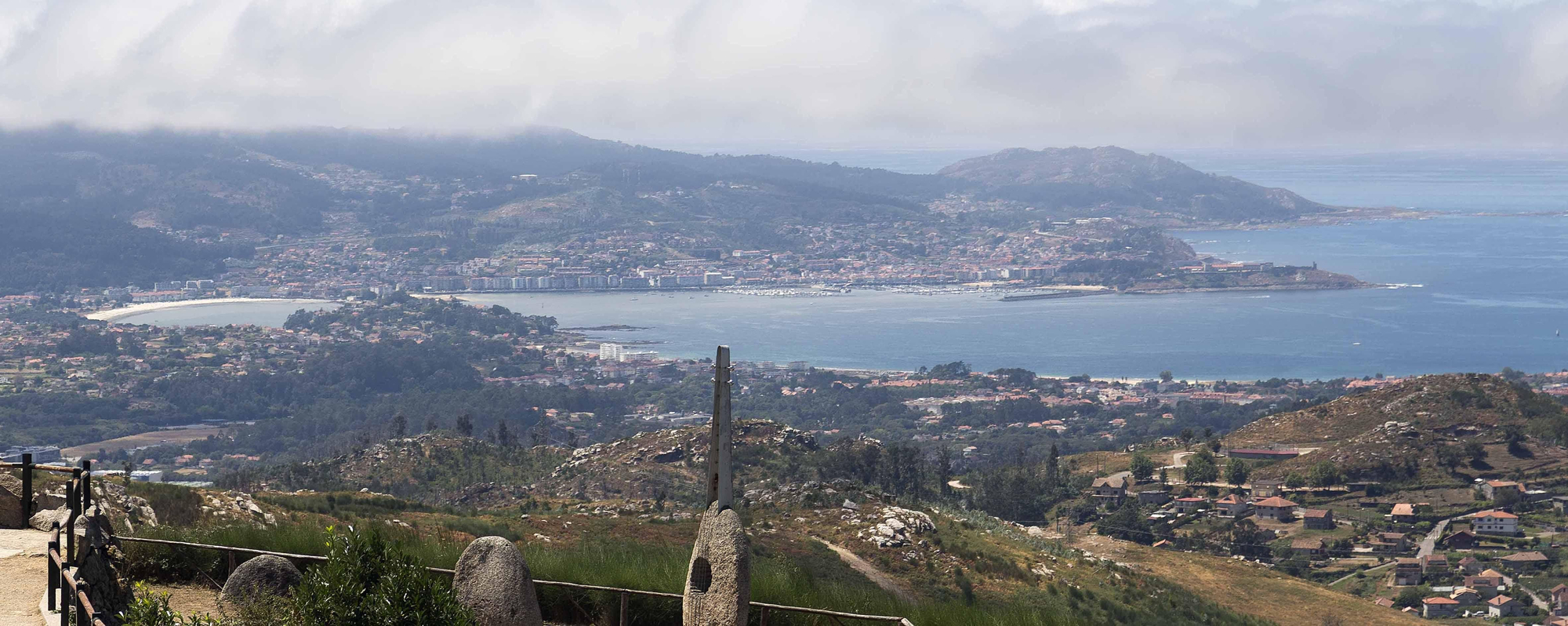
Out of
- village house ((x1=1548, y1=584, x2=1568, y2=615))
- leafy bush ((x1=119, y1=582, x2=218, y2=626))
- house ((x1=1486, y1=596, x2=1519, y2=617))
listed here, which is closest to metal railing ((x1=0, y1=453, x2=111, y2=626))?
leafy bush ((x1=119, y1=582, x2=218, y2=626))

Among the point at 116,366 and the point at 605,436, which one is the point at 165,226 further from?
the point at 605,436

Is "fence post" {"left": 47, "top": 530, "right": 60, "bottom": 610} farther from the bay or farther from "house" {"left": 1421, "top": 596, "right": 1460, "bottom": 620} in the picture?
the bay

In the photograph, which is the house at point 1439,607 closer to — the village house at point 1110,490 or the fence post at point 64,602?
the village house at point 1110,490

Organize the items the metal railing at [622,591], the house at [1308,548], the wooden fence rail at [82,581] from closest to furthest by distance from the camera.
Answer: the wooden fence rail at [82,581] → the metal railing at [622,591] → the house at [1308,548]

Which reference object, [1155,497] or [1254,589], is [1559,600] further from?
[1155,497]

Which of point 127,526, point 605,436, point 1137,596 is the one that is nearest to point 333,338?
point 605,436

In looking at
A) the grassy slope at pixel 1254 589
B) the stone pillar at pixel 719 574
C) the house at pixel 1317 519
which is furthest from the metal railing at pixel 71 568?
the house at pixel 1317 519

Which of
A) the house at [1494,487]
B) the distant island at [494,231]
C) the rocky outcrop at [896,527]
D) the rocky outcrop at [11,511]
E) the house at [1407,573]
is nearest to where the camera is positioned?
the rocky outcrop at [11,511]
